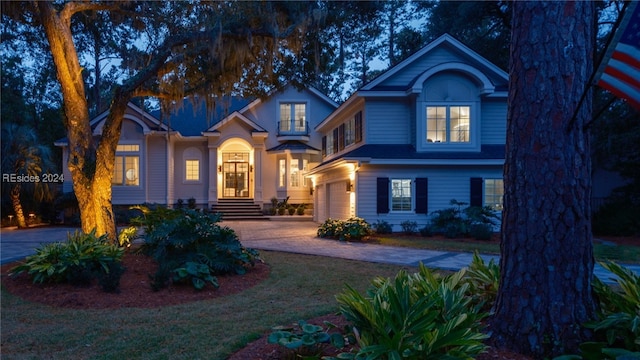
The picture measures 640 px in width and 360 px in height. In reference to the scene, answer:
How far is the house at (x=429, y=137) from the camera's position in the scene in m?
15.5

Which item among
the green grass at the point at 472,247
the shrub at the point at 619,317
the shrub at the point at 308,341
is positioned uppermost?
the shrub at the point at 619,317

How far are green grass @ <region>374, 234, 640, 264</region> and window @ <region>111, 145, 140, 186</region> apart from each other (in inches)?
527

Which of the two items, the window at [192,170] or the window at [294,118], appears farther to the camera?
the window at [294,118]

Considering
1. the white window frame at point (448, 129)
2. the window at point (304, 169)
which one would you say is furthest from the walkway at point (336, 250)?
the window at point (304, 169)

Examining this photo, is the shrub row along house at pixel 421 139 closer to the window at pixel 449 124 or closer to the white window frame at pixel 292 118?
the window at pixel 449 124

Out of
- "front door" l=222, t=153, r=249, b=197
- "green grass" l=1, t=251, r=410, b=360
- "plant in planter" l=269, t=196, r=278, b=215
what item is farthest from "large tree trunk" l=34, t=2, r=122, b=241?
"front door" l=222, t=153, r=249, b=197

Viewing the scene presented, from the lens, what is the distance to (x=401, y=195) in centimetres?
1595

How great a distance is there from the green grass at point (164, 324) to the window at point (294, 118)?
17.2 m

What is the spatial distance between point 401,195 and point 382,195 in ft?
2.76

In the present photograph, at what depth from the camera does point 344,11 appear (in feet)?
33.0

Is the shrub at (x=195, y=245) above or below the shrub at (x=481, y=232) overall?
above

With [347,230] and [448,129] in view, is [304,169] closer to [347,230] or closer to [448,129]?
[448,129]

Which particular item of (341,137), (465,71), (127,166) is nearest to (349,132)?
(341,137)

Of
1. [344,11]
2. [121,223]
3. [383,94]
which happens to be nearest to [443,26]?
[383,94]
